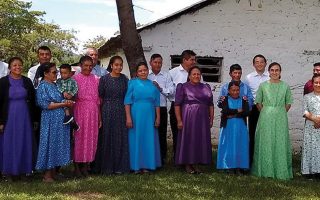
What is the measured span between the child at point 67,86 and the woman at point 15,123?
471mm

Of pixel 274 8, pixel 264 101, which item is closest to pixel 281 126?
pixel 264 101

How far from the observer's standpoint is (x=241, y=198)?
556 centimetres

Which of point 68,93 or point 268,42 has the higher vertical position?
point 268,42

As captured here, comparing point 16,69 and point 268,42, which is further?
point 268,42

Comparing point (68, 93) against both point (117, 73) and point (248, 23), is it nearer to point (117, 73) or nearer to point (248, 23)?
point (117, 73)

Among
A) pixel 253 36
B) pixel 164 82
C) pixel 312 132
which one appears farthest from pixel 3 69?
pixel 253 36

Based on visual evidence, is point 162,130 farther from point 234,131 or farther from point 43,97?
point 43,97

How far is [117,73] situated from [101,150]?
1.18 m

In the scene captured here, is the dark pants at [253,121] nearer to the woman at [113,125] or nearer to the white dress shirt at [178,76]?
the white dress shirt at [178,76]

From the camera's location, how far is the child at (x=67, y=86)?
6512mm

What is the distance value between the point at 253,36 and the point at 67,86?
18.7 feet

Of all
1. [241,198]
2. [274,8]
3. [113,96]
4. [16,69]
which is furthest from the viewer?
[274,8]

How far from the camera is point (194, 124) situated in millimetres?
7031

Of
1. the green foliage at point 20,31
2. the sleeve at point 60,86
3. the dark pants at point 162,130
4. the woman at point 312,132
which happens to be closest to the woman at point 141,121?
the dark pants at point 162,130
